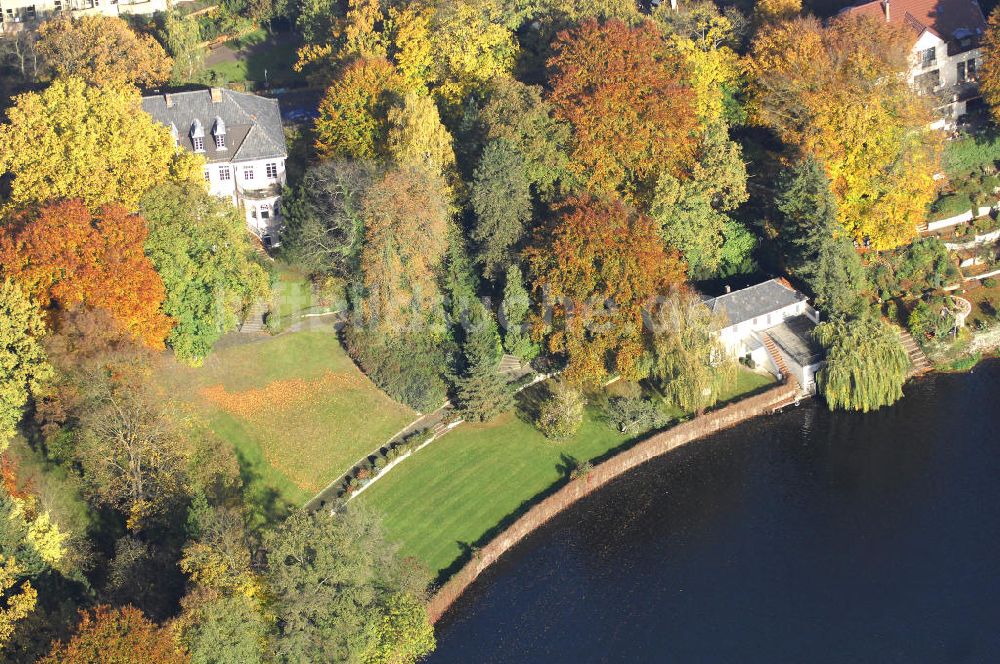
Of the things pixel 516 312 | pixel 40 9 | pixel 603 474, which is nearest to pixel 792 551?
pixel 603 474

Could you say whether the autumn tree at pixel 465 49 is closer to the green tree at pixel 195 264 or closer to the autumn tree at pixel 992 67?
the green tree at pixel 195 264

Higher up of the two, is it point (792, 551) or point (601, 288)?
point (601, 288)

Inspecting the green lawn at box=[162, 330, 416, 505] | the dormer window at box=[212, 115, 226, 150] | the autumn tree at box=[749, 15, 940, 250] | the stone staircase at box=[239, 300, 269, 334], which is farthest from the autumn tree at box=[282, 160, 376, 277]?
the autumn tree at box=[749, 15, 940, 250]

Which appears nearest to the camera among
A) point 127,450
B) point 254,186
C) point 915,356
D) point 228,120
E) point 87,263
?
point 127,450

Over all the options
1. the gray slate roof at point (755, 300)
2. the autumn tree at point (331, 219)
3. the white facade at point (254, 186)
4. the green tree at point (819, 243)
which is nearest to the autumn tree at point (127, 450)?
the autumn tree at point (331, 219)

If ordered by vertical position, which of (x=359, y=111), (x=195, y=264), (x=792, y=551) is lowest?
(x=792, y=551)

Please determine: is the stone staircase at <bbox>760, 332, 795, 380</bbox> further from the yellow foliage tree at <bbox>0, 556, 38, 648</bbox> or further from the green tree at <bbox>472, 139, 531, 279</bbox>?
the yellow foliage tree at <bbox>0, 556, 38, 648</bbox>

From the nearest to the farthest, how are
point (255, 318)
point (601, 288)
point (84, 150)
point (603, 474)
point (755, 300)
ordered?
1. point (603, 474)
2. point (84, 150)
3. point (601, 288)
4. point (255, 318)
5. point (755, 300)

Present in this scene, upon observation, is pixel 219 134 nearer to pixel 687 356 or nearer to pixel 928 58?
pixel 687 356
